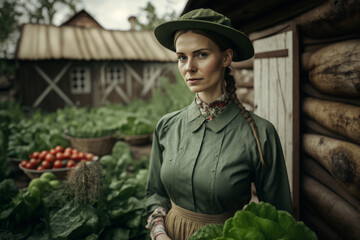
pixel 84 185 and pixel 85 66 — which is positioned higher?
pixel 85 66

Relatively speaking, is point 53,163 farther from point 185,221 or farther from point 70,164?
point 185,221

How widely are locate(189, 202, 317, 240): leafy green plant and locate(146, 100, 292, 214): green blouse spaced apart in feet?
0.90

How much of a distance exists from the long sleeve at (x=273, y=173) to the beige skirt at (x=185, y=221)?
0.86 ft

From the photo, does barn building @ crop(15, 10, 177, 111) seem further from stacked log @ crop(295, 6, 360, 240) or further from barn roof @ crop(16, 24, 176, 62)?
stacked log @ crop(295, 6, 360, 240)

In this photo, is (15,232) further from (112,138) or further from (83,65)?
(83,65)

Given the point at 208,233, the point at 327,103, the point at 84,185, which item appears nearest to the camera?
the point at 208,233

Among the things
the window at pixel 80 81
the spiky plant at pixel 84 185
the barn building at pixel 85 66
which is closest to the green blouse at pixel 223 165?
the spiky plant at pixel 84 185

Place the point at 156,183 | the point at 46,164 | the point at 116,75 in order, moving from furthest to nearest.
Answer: the point at 116,75 < the point at 46,164 < the point at 156,183

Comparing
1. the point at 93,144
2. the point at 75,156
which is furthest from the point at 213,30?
the point at 93,144

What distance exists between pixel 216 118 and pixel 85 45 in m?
12.4

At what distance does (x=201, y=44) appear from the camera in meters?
1.59

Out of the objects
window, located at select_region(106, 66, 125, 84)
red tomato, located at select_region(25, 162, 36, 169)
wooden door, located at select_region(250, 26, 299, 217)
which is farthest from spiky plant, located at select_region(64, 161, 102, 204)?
window, located at select_region(106, 66, 125, 84)

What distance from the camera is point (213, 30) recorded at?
1.57 metres

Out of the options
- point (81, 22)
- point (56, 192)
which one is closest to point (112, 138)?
point (56, 192)
